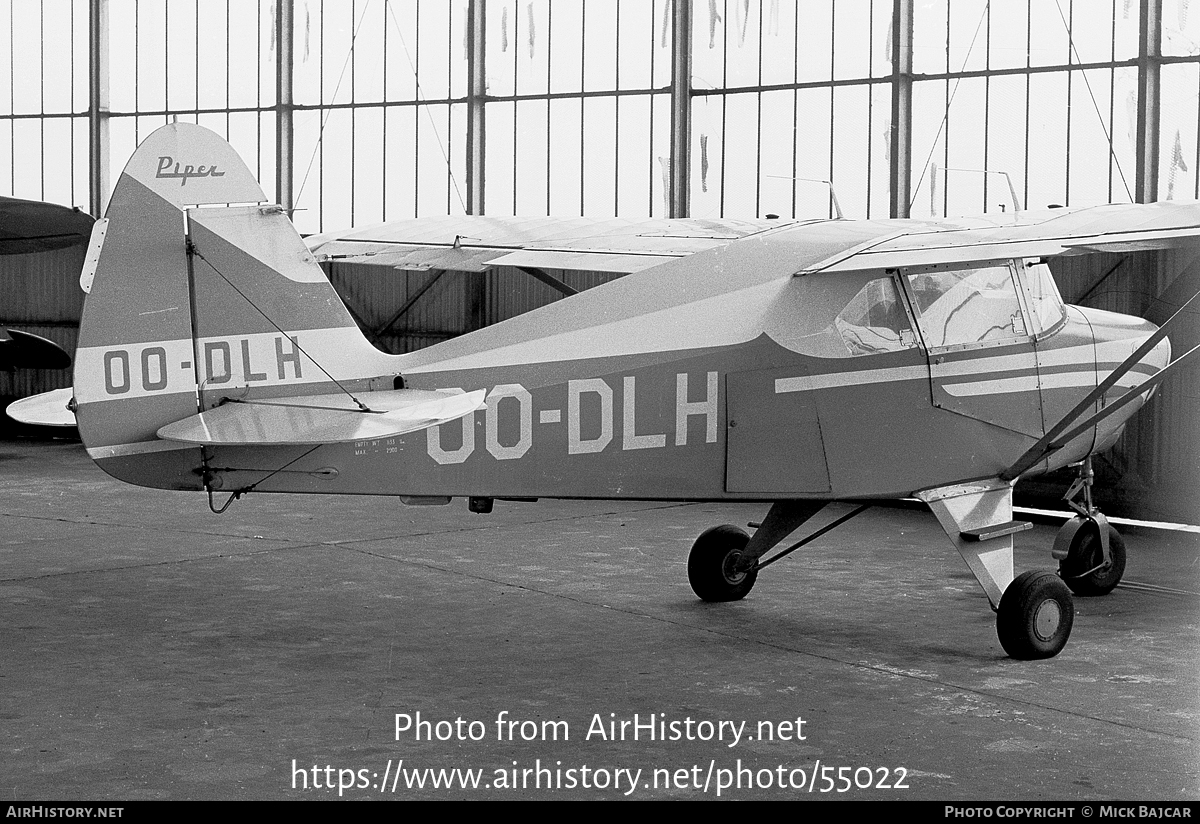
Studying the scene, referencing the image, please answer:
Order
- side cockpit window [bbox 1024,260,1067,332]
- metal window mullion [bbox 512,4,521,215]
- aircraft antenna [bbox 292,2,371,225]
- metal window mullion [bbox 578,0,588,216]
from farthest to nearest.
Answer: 1. aircraft antenna [bbox 292,2,371,225]
2. metal window mullion [bbox 512,4,521,215]
3. metal window mullion [bbox 578,0,588,216]
4. side cockpit window [bbox 1024,260,1067,332]

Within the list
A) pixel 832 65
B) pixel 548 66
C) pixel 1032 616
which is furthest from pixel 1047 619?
pixel 548 66

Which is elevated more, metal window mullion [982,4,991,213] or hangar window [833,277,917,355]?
metal window mullion [982,4,991,213]

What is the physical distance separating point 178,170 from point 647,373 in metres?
2.60

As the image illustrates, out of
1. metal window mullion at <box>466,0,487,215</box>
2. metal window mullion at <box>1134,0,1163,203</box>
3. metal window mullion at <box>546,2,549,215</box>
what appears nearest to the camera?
metal window mullion at <box>1134,0,1163,203</box>

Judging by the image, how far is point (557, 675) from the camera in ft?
24.3

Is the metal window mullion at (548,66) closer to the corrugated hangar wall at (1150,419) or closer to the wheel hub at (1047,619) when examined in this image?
the corrugated hangar wall at (1150,419)

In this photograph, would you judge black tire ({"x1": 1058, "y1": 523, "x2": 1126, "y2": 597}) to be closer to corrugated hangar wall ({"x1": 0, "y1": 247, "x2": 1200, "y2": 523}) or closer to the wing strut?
the wing strut

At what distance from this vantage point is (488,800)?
17.9 feet

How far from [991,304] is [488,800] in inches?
177

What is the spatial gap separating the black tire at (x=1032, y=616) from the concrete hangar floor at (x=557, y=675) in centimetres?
13

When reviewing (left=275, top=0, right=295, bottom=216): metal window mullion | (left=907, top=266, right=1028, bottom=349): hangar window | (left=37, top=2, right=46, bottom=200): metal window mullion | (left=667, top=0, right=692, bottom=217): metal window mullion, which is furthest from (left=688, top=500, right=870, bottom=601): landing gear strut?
(left=37, top=2, right=46, bottom=200): metal window mullion

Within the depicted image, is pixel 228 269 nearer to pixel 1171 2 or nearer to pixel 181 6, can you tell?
pixel 1171 2

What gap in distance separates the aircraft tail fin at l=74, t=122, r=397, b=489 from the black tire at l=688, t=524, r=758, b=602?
9.50 feet

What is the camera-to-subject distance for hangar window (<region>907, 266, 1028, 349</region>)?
811 cm
